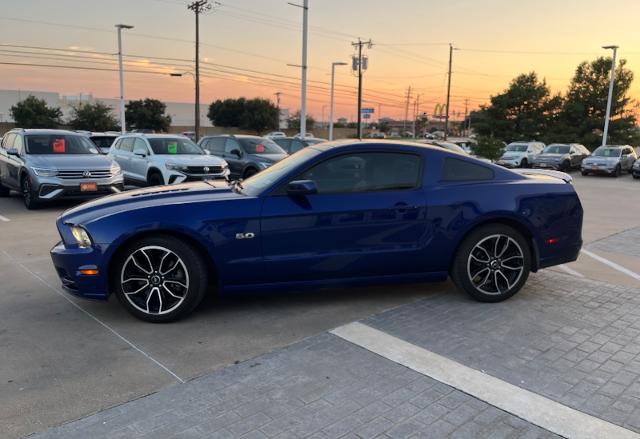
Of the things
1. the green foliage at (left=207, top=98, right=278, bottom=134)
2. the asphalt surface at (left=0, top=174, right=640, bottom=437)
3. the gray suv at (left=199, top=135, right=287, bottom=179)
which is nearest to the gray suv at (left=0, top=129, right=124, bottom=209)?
the asphalt surface at (left=0, top=174, right=640, bottom=437)

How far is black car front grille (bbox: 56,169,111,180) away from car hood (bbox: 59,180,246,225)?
5947 millimetres

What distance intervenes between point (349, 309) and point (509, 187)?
1939 millimetres

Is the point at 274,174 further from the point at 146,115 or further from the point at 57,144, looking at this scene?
the point at 146,115

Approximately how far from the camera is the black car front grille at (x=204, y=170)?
1212cm

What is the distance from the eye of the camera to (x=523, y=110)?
4581 cm

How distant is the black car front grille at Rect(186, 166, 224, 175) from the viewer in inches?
477

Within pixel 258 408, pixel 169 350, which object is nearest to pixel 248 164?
pixel 169 350

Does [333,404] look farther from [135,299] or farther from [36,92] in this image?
[36,92]

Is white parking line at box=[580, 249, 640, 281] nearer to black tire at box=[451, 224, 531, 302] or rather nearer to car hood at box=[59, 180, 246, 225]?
black tire at box=[451, 224, 531, 302]

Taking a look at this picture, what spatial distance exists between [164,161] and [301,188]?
879 cm

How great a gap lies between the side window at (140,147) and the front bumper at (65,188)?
2544 millimetres

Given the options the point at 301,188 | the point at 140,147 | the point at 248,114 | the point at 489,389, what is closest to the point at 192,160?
the point at 140,147

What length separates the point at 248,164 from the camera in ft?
48.0

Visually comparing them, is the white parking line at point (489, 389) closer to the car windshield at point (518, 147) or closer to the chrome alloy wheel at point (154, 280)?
the chrome alloy wheel at point (154, 280)
